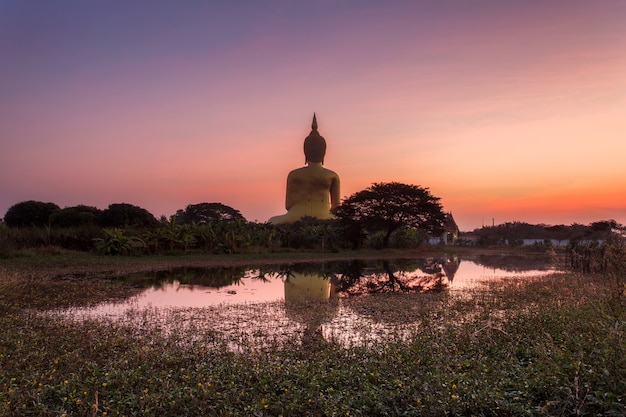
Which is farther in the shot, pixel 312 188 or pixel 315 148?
pixel 315 148

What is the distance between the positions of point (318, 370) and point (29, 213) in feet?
159

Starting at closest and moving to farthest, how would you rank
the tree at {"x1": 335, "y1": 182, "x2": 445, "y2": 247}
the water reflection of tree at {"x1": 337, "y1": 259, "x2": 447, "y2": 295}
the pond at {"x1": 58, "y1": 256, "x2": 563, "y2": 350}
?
the pond at {"x1": 58, "y1": 256, "x2": 563, "y2": 350} < the water reflection of tree at {"x1": 337, "y1": 259, "x2": 447, "y2": 295} < the tree at {"x1": 335, "y1": 182, "x2": 445, "y2": 247}

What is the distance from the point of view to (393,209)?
34000mm

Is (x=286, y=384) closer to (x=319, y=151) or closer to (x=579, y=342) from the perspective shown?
(x=579, y=342)

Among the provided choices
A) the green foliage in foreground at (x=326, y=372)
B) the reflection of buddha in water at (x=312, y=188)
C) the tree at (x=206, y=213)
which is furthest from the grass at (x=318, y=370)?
the tree at (x=206, y=213)

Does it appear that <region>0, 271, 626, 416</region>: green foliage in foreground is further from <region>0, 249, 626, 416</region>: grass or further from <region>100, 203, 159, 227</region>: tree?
<region>100, 203, 159, 227</region>: tree

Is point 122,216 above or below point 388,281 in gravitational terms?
above

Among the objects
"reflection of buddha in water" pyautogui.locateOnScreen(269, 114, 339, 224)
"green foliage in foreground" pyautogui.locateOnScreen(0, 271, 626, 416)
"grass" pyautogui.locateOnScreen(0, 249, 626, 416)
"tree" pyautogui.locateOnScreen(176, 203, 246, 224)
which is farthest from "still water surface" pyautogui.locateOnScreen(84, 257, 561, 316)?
"tree" pyautogui.locateOnScreen(176, 203, 246, 224)

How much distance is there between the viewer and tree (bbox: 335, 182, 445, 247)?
112 feet

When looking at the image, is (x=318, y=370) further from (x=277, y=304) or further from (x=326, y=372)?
(x=277, y=304)

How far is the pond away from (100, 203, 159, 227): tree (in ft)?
87.1

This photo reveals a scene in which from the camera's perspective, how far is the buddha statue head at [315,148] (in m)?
48.8

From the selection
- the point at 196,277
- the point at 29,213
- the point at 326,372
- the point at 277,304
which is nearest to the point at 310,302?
the point at 277,304

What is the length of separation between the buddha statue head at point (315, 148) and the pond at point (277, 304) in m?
30.6
